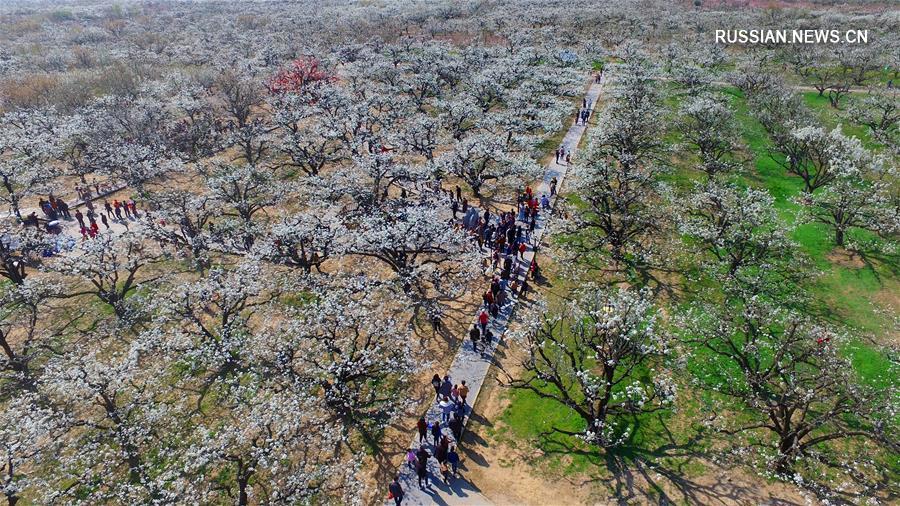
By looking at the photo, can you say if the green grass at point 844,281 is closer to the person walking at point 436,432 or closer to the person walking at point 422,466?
the person walking at point 436,432

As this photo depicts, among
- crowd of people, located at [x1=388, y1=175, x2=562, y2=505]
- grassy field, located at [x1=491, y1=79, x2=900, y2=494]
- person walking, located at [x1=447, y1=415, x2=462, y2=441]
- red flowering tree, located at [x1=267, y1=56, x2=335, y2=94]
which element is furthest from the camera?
red flowering tree, located at [x1=267, y1=56, x2=335, y2=94]

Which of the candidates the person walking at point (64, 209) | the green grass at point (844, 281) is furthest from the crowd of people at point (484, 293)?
the person walking at point (64, 209)

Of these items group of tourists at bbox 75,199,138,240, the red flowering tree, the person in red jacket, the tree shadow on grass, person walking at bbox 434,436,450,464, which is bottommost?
the tree shadow on grass

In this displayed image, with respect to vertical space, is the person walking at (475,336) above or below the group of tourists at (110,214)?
below

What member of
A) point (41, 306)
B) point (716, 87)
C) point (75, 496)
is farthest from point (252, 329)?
point (716, 87)

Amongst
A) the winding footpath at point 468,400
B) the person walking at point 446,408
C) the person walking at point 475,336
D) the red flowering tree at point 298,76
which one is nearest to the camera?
the winding footpath at point 468,400

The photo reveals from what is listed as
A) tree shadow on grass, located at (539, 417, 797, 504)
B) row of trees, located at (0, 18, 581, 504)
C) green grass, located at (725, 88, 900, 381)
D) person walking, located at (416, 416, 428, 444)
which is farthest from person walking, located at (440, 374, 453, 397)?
green grass, located at (725, 88, 900, 381)

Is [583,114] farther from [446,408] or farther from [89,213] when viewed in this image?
[89,213]

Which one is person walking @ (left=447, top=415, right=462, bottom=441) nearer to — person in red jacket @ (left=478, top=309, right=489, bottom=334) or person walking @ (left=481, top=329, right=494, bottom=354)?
person walking @ (left=481, top=329, right=494, bottom=354)

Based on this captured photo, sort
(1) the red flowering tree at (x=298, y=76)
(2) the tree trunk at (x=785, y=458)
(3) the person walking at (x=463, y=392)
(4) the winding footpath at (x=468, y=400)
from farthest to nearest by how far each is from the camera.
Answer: (1) the red flowering tree at (x=298, y=76) < (3) the person walking at (x=463, y=392) < (4) the winding footpath at (x=468, y=400) < (2) the tree trunk at (x=785, y=458)
